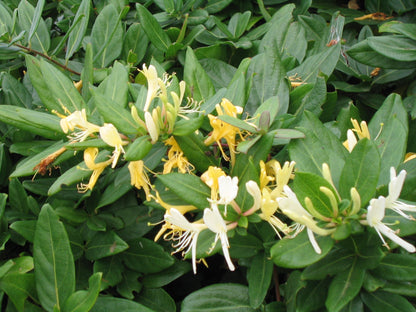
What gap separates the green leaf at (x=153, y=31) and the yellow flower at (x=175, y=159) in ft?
1.83

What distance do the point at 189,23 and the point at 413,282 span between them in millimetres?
1081

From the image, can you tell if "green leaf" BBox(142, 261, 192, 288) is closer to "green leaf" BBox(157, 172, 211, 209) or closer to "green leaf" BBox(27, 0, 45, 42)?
"green leaf" BBox(157, 172, 211, 209)

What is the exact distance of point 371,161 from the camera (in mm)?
729

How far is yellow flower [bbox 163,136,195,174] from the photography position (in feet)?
2.98

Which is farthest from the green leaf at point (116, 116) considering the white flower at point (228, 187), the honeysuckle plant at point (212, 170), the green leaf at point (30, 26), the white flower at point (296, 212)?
the green leaf at point (30, 26)

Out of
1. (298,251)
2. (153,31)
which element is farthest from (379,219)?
(153,31)

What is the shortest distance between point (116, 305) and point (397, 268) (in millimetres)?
592

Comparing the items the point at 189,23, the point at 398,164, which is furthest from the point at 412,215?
the point at 189,23

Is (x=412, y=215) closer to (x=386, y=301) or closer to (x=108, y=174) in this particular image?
(x=386, y=301)

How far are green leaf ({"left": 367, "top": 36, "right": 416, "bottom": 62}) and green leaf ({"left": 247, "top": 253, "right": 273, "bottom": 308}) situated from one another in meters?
0.68

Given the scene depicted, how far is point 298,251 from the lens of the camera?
2.47ft

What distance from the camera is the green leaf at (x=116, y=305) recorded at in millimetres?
954

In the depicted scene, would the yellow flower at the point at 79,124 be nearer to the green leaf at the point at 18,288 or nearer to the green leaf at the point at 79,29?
the green leaf at the point at 18,288

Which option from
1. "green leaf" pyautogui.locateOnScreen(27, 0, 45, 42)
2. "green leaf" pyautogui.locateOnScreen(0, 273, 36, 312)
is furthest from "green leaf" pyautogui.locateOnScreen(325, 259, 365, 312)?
"green leaf" pyautogui.locateOnScreen(27, 0, 45, 42)
